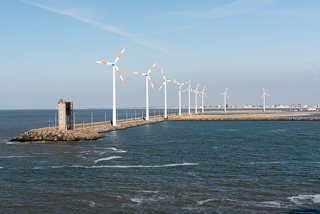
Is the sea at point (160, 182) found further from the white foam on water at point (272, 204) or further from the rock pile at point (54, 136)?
the rock pile at point (54, 136)

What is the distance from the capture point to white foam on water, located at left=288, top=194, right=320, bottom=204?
2673 centimetres

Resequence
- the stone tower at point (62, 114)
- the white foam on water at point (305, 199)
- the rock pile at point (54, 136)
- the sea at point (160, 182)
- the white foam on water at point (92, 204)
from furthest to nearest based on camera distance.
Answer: the stone tower at point (62, 114)
the rock pile at point (54, 136)
the white foam on water at point (305, 199)
the white foam on water at point (92, 204)
the sea at point (160, 182)

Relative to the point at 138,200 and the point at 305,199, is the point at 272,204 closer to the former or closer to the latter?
the point at 305,199

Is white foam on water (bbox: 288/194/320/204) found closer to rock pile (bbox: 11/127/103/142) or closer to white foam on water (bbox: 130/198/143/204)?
white foam on water (bbox: 130/198/143/204)

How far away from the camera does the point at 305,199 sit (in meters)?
27.3

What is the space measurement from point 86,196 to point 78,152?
27.4m

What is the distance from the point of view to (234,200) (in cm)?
2714

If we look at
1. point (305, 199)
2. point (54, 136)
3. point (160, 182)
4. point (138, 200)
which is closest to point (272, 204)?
point (305, 199)

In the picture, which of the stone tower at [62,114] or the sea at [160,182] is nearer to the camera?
the sea at [160,182]

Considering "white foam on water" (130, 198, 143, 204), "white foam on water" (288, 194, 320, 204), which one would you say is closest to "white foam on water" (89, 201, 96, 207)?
"white foam on water" (130, 198, 143, 204)

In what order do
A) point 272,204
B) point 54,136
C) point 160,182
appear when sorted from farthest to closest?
point 54,136 < point 160,182 < point 272,204

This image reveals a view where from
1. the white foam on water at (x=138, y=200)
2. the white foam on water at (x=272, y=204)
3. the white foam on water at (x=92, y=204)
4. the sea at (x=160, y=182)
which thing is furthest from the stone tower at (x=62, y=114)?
the white foam on water at (x=272, y=204)

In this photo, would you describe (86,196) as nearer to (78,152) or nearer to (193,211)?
(193,211)

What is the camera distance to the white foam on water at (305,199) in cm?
2673
